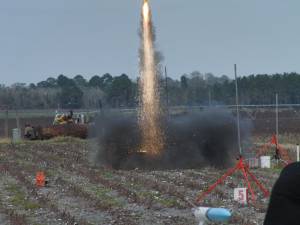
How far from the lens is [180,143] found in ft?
73.4

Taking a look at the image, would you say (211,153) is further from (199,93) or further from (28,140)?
(199,93)

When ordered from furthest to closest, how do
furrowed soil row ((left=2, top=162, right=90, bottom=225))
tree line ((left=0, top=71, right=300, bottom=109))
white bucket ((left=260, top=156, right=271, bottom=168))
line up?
1. tree line ((left=0, top=71, right=300, bottom=109))
2. white bucket ((left=260, top=156, right=271, bottom=168))
3. furrowed soil row ((left=2, top=162, right=90, bottom=225))

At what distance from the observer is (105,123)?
23547 mm

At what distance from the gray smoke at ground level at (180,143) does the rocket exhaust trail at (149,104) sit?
10.0 inches

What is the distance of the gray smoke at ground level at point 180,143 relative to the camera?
2183 cm

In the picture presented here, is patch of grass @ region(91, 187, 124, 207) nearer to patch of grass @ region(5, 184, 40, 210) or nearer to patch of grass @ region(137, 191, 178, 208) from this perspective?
patch of grass @ region(137, 191, 178, 208)

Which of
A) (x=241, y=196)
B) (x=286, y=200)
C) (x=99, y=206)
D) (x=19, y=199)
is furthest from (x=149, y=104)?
(x=286, y=200)

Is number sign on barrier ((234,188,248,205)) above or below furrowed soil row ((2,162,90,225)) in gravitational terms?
above

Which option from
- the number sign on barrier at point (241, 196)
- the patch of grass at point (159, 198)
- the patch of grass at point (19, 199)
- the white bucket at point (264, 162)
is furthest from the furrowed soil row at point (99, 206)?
the white bucket at point (264, 162)

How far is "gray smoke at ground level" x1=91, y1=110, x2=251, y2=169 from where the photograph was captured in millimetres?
21828

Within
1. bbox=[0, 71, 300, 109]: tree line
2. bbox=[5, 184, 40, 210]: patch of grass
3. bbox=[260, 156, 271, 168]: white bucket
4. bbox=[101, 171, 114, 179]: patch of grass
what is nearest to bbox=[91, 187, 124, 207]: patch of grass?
bbox=[5, 184, 40, 210]: patch of grass

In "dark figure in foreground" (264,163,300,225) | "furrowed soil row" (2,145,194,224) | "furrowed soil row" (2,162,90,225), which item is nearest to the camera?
"dark figure in foreground" (264,163,300,225)

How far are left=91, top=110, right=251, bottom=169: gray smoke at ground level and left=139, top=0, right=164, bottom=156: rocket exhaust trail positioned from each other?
25 centimetres

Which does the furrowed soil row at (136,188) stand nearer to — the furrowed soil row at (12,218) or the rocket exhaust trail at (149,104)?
the furrowed soil row at (12,218)
